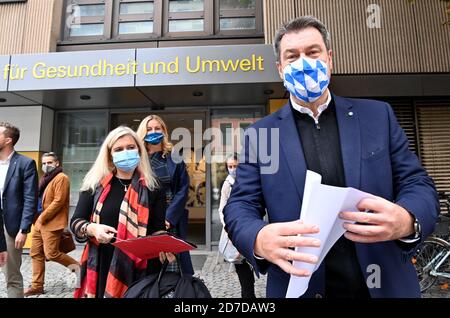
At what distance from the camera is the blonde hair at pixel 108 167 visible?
2.41 m

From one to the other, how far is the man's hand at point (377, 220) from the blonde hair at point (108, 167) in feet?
5.72

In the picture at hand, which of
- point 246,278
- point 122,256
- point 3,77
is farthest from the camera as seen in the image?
point 3,77

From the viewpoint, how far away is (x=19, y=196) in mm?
3686

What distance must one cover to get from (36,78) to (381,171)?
266 inches

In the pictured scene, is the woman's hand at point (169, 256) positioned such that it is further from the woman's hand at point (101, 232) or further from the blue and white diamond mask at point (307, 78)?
the blue and white diamond mask at point (307, 78)

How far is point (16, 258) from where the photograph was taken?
3.89m

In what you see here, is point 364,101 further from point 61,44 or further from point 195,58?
point 61,44

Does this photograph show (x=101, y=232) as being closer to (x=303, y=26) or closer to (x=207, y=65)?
(x=303, y=26)

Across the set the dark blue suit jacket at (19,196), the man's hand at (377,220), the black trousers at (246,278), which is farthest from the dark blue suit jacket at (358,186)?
the dark blue suit jacket at (19,196)

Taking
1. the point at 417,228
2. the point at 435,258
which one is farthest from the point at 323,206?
the point at 435,258

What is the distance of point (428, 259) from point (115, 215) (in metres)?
4.45

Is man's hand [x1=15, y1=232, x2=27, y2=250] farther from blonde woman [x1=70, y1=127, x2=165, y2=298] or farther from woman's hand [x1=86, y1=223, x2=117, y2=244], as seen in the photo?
woman's hand [x1=86, y1=223, x2=117, y2=244]
